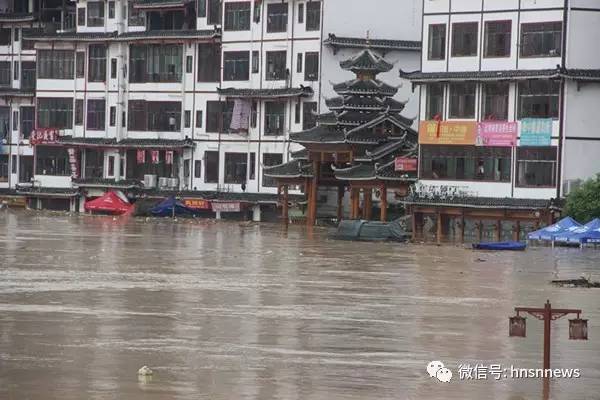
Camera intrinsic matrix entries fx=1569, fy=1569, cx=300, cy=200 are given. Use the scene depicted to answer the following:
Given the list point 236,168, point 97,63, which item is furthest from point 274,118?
point 97,63

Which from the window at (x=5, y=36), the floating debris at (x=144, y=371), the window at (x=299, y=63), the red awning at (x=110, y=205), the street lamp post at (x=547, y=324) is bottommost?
the red awning at (x=110, y=205)

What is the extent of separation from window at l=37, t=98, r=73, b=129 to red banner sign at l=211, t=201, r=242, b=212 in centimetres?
1465

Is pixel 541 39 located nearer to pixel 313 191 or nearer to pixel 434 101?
pixel 434 101

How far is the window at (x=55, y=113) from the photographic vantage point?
102062 millimetres

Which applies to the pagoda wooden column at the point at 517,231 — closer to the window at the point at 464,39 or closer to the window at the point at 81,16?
the window at the point at 464,39


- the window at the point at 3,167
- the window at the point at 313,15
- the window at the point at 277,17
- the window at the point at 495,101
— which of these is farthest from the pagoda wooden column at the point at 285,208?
the window at the point at 3,167

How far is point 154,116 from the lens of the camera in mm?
98500

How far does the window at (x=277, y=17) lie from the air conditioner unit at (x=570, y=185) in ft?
86.7

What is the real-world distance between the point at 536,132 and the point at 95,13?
1532 inches

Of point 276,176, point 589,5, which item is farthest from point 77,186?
point 589,5

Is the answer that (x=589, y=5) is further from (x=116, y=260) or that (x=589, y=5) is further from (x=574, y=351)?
(x=574, y=351)

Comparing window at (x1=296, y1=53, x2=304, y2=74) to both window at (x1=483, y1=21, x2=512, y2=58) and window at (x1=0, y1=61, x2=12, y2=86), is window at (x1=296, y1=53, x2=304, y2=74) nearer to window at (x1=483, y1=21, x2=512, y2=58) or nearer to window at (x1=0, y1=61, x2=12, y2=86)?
window at (x1=483, y1=21, x2=512, y2=58)

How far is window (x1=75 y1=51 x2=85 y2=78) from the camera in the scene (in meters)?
102

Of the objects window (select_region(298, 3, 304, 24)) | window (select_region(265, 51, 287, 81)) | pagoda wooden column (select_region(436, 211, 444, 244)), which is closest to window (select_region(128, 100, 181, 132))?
window (select_region(265, 51, 287, 81))
